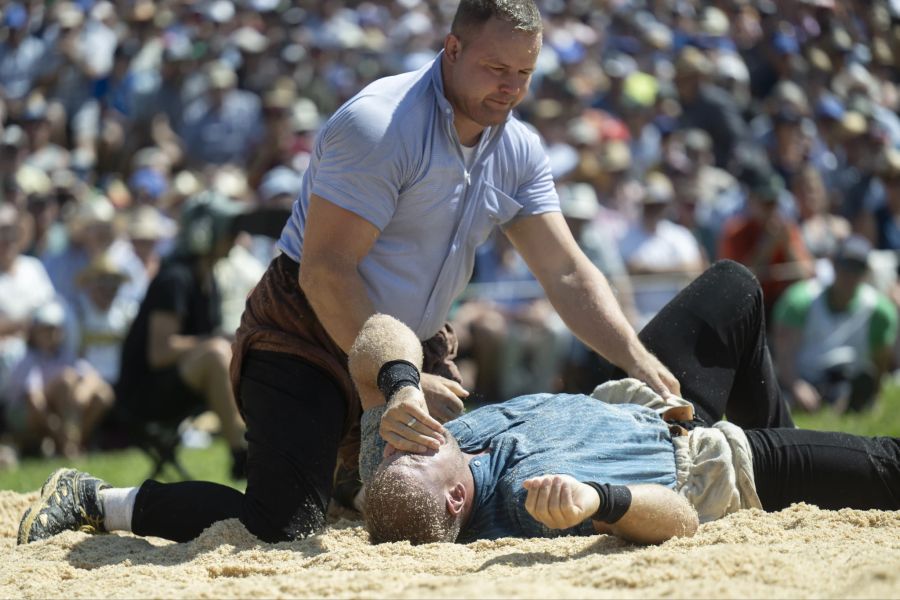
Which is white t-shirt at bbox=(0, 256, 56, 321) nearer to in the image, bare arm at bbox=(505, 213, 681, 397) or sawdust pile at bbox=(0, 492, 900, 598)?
sawdust pile at bbox=(0, 492, 900, 598)

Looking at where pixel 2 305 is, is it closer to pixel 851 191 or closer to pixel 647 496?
pixel 647 496

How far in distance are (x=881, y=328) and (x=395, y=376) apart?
6101 millimetres

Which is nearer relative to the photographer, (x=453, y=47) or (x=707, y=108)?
(x=453, y=47)

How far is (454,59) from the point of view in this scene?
4.33m

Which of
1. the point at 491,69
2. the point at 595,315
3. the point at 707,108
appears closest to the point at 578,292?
the point at 595,315

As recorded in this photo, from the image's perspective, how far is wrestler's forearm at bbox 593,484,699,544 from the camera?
3.65 m

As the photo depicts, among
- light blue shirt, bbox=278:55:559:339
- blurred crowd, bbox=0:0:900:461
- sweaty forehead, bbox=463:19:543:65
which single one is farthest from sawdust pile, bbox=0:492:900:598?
blurred crowd, bbox=0:0:900:461

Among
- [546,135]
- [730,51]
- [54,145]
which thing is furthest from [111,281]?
[730,51]

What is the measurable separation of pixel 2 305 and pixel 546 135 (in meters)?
5.24

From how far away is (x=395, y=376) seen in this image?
12.0ft

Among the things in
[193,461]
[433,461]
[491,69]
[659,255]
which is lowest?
[193,461]

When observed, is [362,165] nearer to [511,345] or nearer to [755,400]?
[755,400]

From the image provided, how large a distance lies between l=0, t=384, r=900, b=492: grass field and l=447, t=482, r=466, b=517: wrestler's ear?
10.7 feet

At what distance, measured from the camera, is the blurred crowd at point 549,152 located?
8.94 meters
